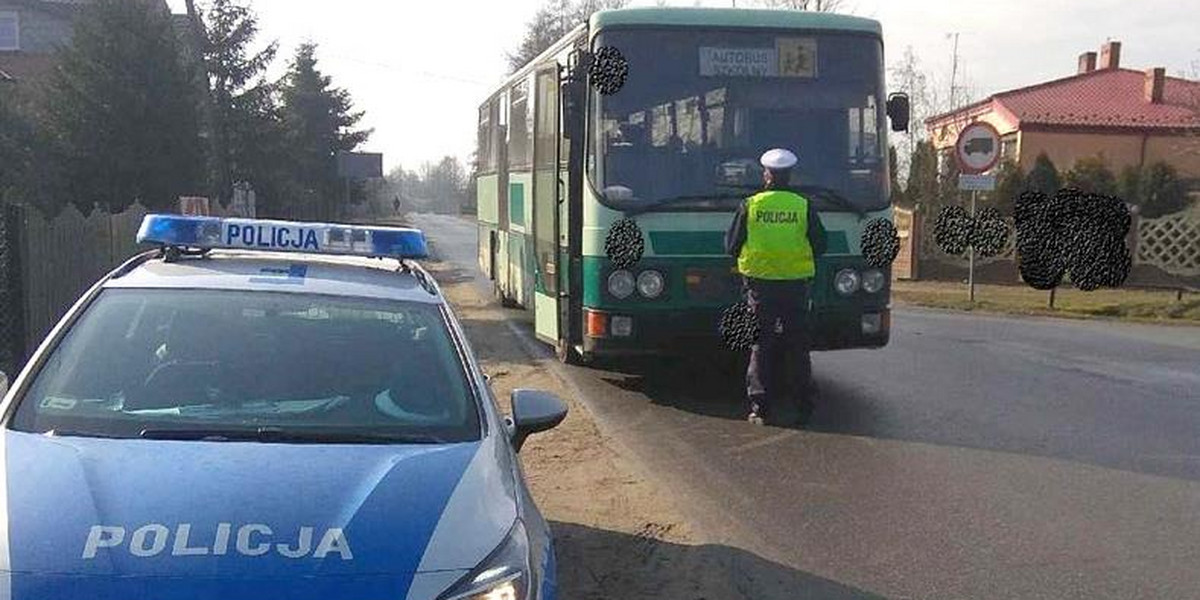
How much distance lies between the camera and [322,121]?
6141cm

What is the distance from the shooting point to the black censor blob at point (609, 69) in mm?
9352

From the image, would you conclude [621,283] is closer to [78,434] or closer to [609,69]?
[609,69]

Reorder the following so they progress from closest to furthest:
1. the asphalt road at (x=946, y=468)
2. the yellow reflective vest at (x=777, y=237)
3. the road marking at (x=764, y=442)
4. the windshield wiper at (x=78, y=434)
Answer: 1. the windshield wiper at (x=78, y=434)
2. the asphalt road at (x=946, y=468)
3. the road marking at (x=764, y=442)
4. the yellow reflective vest at (x=777, y=237)

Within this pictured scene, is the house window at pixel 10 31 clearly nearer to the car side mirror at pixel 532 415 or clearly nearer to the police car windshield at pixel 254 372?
the police car windshield at pixel 254 372

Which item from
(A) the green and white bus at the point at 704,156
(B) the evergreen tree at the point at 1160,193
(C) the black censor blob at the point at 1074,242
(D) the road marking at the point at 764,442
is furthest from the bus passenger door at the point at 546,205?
(B) the evergreen tree at the point at 1160,193

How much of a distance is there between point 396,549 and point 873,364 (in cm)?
973

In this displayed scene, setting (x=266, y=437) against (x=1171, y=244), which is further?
(x=1171, y=244)

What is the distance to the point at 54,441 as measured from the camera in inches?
147

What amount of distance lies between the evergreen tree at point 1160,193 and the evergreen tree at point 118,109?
882 inches

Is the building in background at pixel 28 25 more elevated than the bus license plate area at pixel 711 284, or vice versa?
the building in background at pixel 28 25

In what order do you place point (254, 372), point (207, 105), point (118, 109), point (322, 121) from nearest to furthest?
1. point (254, 372)
2. point (118, 109)
3. point (207, 105)
4. point (322, 121)

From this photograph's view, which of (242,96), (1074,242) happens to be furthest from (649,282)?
(242,96)

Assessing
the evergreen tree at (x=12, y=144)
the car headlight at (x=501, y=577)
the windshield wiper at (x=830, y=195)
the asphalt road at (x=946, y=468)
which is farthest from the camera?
the evergreen tree at (x=12, y=144)

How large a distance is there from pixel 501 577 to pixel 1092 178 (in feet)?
99.0
